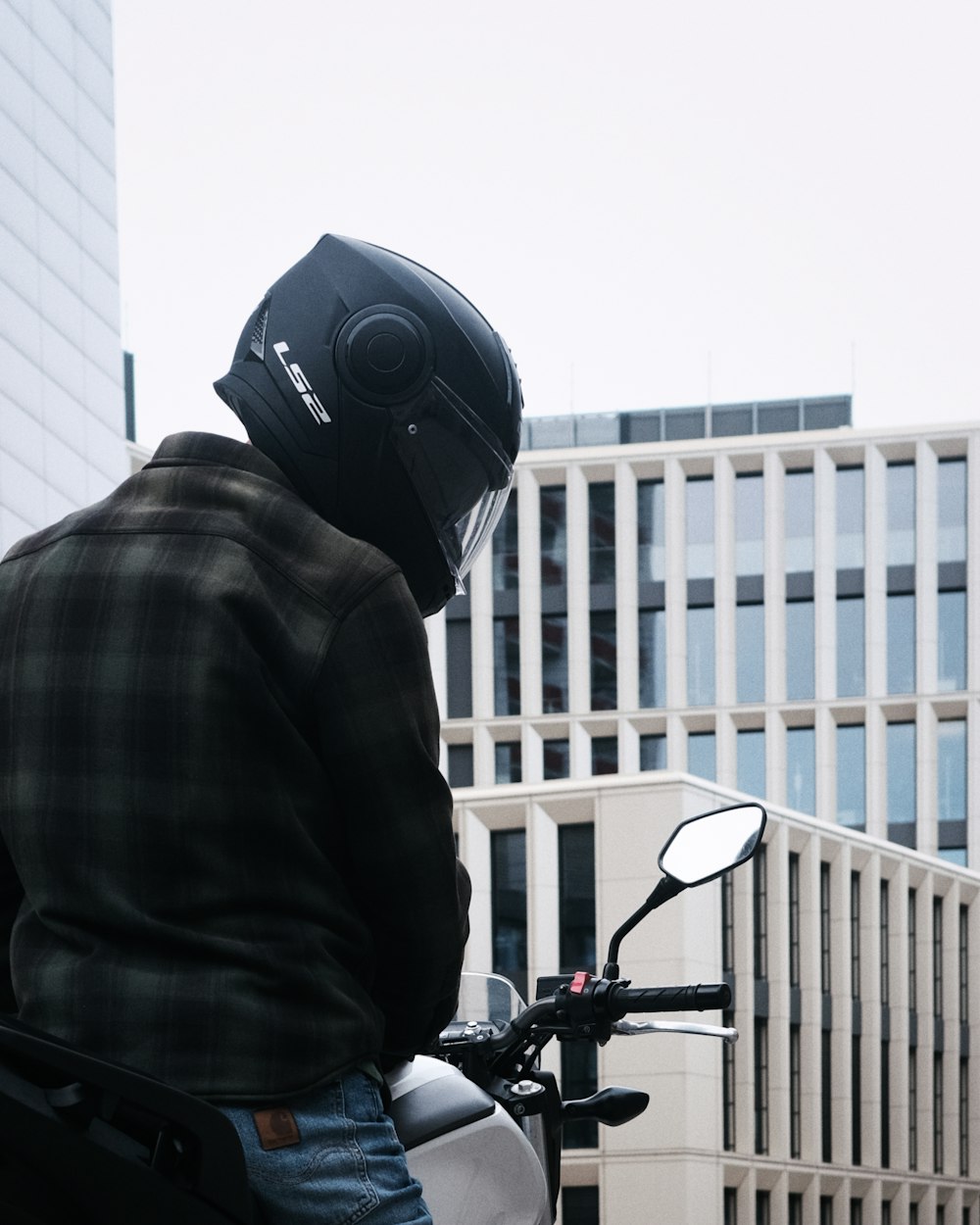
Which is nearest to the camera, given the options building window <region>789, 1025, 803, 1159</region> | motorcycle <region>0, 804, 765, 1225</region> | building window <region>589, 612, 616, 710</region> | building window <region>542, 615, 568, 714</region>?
motorcycle <region>0, 804, 765, 1225</region>

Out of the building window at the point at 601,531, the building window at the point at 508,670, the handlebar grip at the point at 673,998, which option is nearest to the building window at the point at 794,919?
the building window at the point at 508,670

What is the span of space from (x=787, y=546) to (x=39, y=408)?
916 inches

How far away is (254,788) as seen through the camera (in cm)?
157

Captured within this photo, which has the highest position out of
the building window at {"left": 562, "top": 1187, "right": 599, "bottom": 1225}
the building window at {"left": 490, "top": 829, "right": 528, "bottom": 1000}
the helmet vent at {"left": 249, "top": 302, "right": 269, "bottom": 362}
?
the helmet vent at {"left": 249, "top": 302, "right": 269, "bottom": 362}

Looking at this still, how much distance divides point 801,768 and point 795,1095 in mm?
12773

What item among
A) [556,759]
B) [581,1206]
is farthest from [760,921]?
[556,759]

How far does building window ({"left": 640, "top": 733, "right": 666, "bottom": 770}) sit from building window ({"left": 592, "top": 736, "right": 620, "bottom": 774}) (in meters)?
0.70

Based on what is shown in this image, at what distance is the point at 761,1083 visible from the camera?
35.0 metres

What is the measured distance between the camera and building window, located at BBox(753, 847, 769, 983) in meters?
35.3

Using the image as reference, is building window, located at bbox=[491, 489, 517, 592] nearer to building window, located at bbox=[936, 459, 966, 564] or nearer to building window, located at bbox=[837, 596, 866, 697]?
building window, located at bbox=[837, 596, 866, 697]

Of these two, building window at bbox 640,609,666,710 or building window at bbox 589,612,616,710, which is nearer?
building window at bbox 640,609,666,710

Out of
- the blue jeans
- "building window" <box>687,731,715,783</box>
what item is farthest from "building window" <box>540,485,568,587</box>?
the blue jeans

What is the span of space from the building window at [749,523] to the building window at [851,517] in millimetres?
1929

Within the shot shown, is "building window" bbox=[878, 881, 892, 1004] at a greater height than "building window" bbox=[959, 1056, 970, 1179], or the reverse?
"building window" bbox=[878, 881, 892, 1004]
